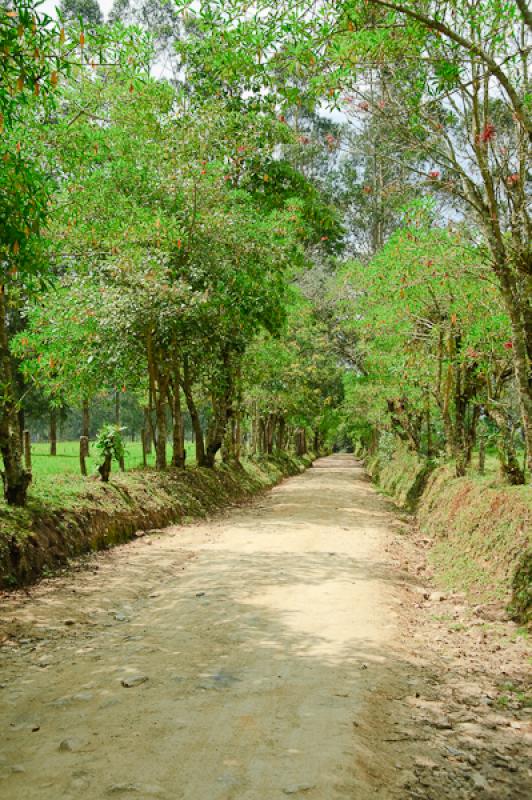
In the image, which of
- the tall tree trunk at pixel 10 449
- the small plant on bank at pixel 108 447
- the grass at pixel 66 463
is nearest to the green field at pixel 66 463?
the grass at pixel 66 463

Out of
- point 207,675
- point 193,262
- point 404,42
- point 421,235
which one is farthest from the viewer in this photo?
point 193,262

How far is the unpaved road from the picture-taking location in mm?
3951

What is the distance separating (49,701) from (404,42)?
816 centimetres

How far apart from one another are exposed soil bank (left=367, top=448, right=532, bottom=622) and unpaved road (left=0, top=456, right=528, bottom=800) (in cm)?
125

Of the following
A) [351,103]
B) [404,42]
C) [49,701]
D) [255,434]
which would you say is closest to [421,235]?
[351,103]

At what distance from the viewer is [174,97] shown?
15844mm

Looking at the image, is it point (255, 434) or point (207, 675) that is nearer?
point (207, 675)

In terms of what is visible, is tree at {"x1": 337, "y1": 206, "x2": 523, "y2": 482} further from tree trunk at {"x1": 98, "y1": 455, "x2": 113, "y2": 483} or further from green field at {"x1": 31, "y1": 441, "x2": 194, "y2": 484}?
green field at {"x1": 31, "y1": 441, "x2": 194, "y2": 484}

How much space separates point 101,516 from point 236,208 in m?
9.83

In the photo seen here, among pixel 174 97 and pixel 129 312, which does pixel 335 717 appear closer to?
pixel 129 312

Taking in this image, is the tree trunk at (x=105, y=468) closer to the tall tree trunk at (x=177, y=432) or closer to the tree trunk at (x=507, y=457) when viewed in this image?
the tall tree trunk at (x=177, y=432)

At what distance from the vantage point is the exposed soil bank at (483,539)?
8336mm

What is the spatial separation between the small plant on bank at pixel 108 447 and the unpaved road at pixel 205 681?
306cm

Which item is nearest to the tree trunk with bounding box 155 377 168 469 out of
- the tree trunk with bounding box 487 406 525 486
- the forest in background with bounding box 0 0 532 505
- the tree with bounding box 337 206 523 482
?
the forest in background with bounding box 0 0 532 505
